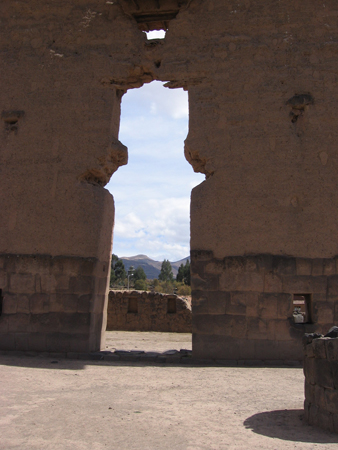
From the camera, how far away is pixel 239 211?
241 inches

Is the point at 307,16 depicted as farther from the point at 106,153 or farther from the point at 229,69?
the point at 106,153

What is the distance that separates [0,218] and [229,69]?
4516 mm

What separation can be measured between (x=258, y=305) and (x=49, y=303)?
3145 mm

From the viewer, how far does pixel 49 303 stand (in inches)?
240

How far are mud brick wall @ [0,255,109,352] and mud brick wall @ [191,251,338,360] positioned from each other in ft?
5.23

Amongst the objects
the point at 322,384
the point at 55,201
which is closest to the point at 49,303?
the point at 55,201

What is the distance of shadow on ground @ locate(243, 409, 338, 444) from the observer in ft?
8.54

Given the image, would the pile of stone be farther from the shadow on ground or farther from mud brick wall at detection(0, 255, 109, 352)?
mud brick wall at detection(0, 255, 109, 352)

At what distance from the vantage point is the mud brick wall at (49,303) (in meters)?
5.99

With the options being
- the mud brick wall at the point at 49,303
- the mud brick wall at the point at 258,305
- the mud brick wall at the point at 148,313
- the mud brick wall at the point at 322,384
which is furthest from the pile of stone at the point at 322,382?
the mud brick wall at the point at 148,313

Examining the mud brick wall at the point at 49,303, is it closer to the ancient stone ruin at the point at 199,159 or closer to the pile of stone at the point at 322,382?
the ancient stone ruin at the point at 199,159

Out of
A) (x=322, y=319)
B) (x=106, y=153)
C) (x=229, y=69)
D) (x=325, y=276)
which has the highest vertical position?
(x=229, y=69)

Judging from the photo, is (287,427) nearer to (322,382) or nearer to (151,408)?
(322,382)

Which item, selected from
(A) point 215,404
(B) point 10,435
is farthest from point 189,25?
(B) point 10,435
